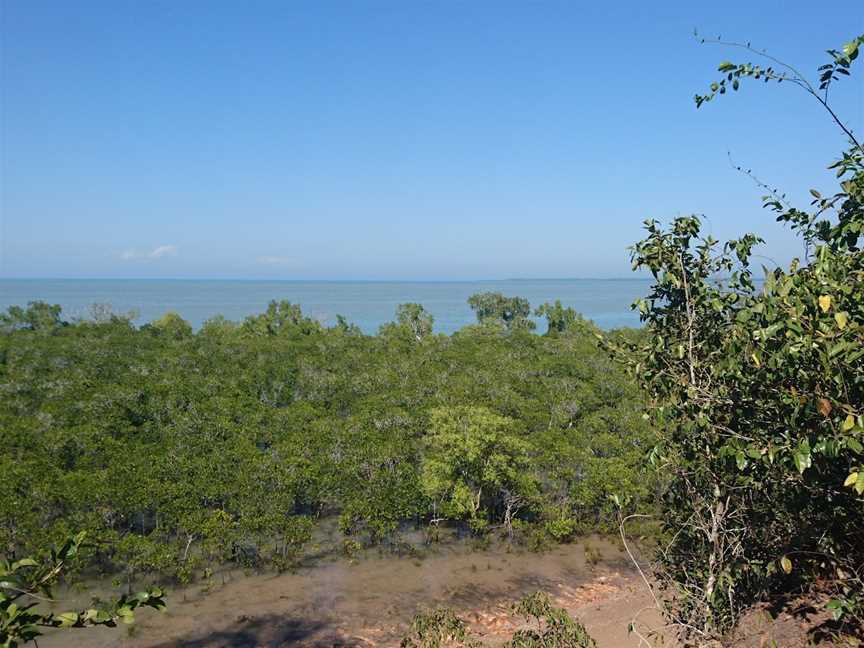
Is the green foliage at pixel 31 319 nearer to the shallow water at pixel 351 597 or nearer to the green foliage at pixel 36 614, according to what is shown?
the shallow water at pixel 351 597

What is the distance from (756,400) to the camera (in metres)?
7.19

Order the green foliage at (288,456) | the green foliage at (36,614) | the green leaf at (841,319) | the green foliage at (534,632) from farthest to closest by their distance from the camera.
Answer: the green foliage at (288,456)
the green foliage at (534,632)
the green leaf at (841,319)
the green foliage at (36,614)

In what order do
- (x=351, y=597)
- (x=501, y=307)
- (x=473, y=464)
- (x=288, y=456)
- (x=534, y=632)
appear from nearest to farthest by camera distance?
1. (x=534, y=632)
2. (x=351, y=597)
3. (x=473, y=464)
4. (x=288, y=456)
5. (x=501, y=307)

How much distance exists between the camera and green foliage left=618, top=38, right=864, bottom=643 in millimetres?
5508

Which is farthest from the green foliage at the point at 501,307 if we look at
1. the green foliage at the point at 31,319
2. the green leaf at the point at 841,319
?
the green leaf at the point at 841,319

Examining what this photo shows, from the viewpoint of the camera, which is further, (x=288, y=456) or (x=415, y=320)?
(x=415, y=320)

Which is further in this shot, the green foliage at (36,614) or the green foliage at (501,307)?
the green foliage at (501,307)

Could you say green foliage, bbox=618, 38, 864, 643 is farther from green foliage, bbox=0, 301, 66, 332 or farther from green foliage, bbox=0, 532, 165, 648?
green foliage, bbox=0, 301, 66, 332

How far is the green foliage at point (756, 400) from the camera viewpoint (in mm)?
5508

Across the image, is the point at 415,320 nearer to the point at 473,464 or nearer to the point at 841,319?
the point at 473,464

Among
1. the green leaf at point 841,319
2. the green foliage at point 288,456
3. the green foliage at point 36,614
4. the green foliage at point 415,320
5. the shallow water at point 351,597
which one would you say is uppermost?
the green leaf at point 841,319

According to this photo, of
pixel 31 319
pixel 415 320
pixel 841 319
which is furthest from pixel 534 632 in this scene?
pixel 31 319

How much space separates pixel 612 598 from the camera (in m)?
21.6

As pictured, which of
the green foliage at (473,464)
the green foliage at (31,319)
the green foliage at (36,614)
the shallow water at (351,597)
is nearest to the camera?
the green foliage at (36,614)
